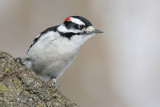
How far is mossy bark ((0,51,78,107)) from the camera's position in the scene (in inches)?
150

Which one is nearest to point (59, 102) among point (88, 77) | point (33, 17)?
point (88, 77)

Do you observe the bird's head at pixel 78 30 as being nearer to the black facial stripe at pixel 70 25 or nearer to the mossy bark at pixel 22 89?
the black facial stripe at pixel 70 25

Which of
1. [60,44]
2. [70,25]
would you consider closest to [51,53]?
[60,44]

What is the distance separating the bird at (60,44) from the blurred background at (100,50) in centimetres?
372

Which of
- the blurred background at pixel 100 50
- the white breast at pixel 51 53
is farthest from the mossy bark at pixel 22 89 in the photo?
the blurred background at pixel 100 50

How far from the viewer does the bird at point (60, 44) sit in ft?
18.8

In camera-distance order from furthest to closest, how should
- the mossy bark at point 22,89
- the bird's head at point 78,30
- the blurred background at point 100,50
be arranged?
the blurred background at point 100,50 → the bird's head at point 78,30 → the mossy bark at point 22,89

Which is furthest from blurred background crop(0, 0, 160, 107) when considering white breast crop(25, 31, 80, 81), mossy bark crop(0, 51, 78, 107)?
mossy bark crop(0, 51, 78, 107)

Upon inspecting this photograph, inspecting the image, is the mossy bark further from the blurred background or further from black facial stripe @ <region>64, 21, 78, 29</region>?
the blurred background

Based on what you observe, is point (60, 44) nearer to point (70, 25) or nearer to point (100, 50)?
point (70, 25)

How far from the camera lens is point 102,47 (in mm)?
11680

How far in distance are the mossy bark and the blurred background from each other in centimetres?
547

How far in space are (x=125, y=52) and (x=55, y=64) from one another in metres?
7.89

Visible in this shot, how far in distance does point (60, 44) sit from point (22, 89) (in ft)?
6.16
